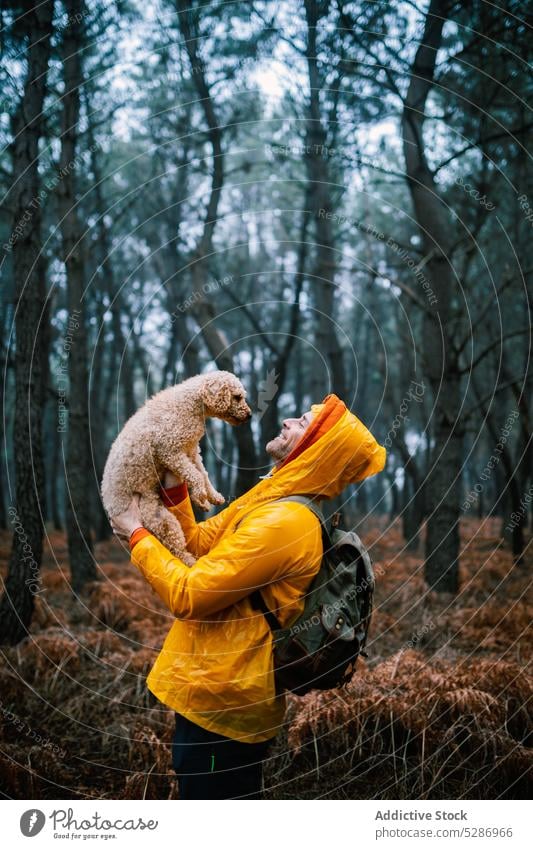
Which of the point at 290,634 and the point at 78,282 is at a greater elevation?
the point at 78,282

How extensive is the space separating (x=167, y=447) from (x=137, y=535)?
390 mm

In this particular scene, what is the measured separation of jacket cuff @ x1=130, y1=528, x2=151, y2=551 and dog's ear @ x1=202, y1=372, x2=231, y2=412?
0.61 metres

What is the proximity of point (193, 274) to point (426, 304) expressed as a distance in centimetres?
367

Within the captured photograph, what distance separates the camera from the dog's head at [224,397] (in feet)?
9.74

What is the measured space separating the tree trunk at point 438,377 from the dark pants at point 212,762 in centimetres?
586

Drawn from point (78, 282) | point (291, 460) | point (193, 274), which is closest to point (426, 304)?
point (193, 274)

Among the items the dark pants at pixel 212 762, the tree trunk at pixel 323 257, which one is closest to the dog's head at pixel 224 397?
the dark pants at pixel 212 762

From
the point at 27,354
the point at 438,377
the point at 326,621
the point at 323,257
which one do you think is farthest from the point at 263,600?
the point at 323,257

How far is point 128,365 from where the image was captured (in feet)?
60.1

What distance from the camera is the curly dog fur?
9.61ft

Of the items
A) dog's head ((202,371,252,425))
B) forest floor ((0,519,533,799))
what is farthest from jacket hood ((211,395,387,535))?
forest floor ((0,519,533,799))

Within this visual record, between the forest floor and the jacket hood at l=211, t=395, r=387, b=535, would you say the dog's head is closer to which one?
the jacket hood at l=211, t=395, r=387, b=535

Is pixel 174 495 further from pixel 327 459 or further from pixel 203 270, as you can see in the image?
pixel 203 270

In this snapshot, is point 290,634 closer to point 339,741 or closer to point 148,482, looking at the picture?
point 148,482
